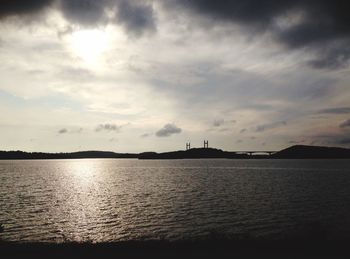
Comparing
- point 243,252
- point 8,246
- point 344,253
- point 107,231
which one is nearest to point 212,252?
point 243,252

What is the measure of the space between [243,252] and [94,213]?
3537 cm

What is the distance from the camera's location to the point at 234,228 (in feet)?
138

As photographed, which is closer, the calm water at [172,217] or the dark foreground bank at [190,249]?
the dark foreground bank at [190,249]

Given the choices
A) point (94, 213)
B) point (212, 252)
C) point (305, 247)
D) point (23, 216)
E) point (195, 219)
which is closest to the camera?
point (212, 252)

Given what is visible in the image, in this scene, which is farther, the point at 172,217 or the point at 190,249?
the point at 172,217

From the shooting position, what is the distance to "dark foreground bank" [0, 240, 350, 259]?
2464 cm

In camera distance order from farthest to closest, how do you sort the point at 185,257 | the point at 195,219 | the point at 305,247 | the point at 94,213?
the point at 94,213 → the point at 195,219 → the point at 305,247 → the point at 185,257

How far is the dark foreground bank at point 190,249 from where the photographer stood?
2464 centimetres

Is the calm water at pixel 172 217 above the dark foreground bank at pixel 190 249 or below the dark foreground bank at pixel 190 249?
below

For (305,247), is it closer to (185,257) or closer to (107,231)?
(185,257)

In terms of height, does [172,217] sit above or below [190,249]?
below

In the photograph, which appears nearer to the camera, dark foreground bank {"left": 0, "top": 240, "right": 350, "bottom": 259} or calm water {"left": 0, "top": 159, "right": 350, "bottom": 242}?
dark foreground bank {"left": 0, "top": 240, "right": 350, "bottom": 259}

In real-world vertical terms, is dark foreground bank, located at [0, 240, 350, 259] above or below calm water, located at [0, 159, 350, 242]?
above

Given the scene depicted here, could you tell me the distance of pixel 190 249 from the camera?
2652cm
